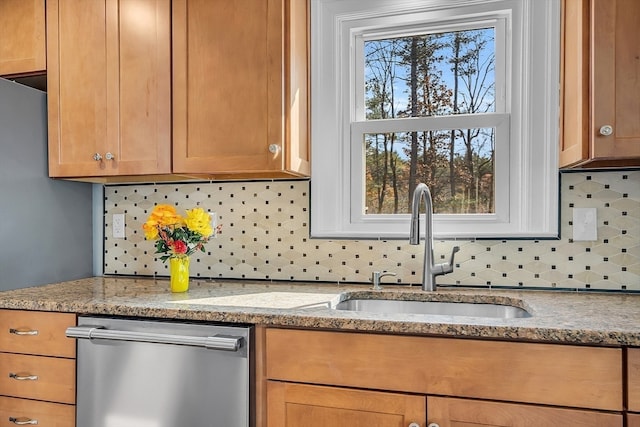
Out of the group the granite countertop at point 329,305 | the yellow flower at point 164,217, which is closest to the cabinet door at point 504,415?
the granite countertop at point 329,305

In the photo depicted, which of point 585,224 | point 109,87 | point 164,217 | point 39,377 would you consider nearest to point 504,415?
point 585,224

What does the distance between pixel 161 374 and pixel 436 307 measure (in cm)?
98

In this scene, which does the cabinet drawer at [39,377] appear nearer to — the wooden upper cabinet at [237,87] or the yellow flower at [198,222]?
the yellow flower at [198,222]

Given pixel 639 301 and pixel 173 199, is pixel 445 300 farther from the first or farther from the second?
pixel 173 199

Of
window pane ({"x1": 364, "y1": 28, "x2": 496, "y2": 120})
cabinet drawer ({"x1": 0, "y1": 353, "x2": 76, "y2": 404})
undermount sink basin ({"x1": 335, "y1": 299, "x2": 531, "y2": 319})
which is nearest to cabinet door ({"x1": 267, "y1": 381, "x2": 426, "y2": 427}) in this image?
undermount sink basin ({"x1": 335, "y1": 299, "x2": 531, "y2": 319})

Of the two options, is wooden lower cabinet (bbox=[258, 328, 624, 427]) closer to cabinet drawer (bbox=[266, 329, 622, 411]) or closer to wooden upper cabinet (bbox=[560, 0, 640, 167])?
cabinet drawer (bbox=[266, 329, 622, 411])

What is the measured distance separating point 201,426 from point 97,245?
1.24m

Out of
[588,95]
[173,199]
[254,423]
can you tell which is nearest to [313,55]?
[173,199]

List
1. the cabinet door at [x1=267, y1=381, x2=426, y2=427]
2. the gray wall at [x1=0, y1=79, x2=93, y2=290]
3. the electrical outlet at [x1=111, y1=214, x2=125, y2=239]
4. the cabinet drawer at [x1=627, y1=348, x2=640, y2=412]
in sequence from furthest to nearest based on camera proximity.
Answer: the electrical outlet at [x1=111, y1=214, x2=125, y2=239], the gray wall at [x1=0, y1=79, x2=93, y2=290], the cabinet door at [x1=267, y1=381, x2=426, y2=427], the cabinet drawer at [x1=627, y1=348, x2=640, y2=412]

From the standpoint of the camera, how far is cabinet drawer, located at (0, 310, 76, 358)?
160 centimetres

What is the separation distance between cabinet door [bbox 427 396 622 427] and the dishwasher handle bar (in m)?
0.58

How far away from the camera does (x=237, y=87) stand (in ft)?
5.84

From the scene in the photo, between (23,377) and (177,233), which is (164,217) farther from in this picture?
(23,377)

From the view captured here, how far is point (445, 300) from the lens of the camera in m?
1.75
